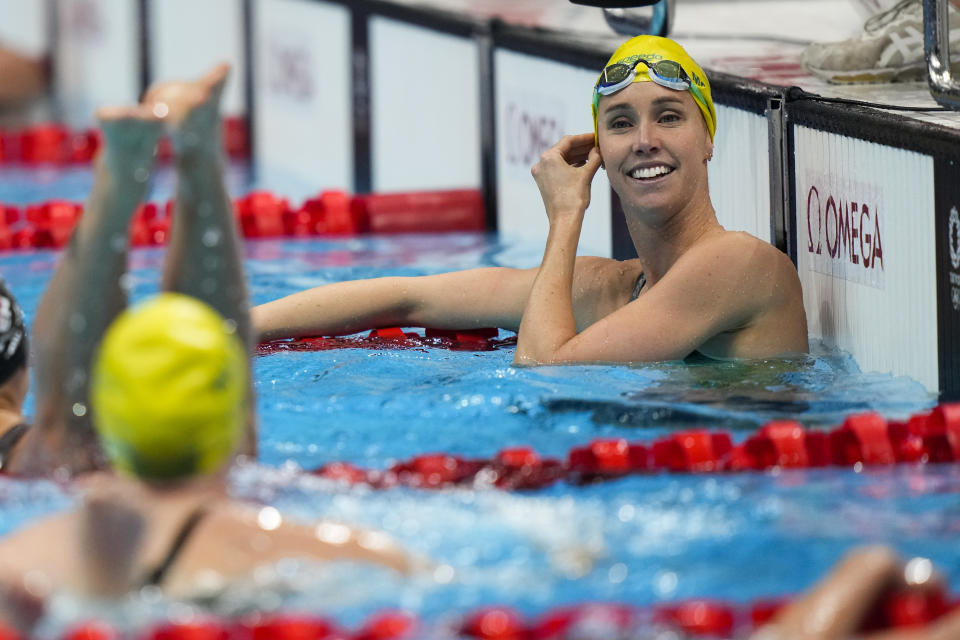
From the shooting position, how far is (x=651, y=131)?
12.7 feet

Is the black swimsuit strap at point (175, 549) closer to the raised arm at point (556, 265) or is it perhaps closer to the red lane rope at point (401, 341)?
the raised arm at point (556, 265)

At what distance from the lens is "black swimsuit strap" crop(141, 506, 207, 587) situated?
2.22m

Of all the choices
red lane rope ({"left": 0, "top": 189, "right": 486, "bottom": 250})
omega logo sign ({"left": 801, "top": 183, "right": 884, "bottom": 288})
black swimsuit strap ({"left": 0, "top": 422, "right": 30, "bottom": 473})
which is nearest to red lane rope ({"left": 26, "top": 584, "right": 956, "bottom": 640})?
black swimsuit strap ({"left": 0, "top": 422, "right": 30, "bottom": 473})

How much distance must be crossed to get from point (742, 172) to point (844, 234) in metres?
0.64

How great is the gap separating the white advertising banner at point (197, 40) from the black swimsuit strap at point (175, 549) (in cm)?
807

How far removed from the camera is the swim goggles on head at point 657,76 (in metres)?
3.88

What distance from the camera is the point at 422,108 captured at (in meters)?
7.63

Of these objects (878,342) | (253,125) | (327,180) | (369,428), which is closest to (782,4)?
(327,180)

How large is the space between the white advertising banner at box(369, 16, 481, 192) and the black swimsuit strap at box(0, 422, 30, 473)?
4211 millimetres

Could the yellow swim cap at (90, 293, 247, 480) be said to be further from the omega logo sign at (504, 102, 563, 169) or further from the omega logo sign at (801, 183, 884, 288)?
the omega logo sign at (504, 102, 563, 169)

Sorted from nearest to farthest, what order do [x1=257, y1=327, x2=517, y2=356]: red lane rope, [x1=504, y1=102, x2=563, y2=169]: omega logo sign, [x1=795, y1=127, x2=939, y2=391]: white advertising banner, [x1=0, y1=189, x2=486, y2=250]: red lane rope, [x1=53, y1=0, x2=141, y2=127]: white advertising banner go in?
[x1=795, y1=127, x2=939, y2=391]: white advertising banner < [x1=257, y1=327, x2=517, y2=356]: red lane rope < [x1=504, y1=102, x2=563, y2=169]: omega logo sign < [x1=0, y1=189, x2=486, y2=250]: red lane rope < [x1=53, y1=0, x2=141, y2=127]: white advertising banner

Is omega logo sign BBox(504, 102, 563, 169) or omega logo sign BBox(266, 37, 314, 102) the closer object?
omega logo sign BBox(504, 102, 563, 169)

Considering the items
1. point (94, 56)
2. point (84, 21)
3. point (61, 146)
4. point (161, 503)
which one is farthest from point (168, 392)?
point (84, 21)

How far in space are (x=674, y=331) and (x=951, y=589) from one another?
1368 millimetres
